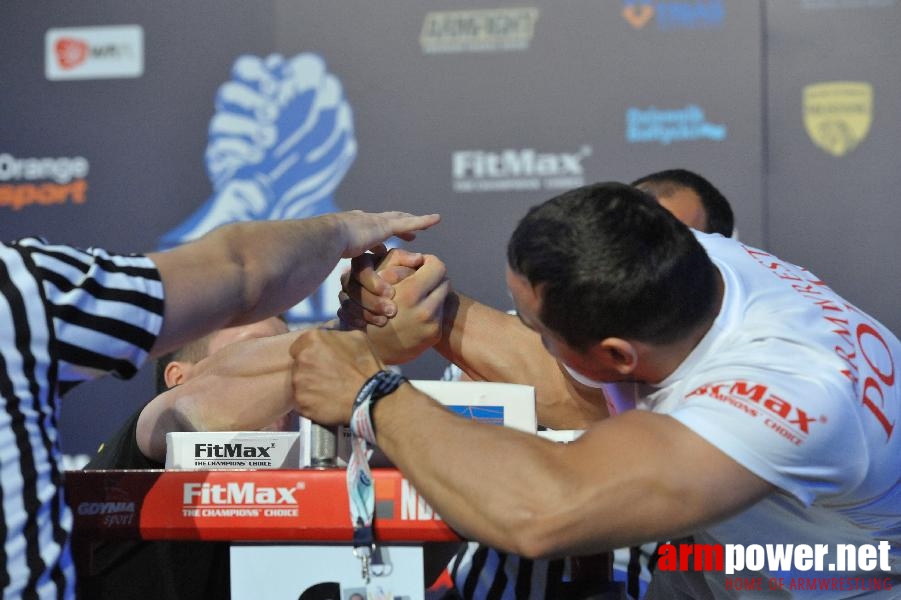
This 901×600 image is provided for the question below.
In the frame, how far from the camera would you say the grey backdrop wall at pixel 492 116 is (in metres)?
3.99

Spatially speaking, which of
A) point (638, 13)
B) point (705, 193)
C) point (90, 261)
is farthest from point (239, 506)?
point (638, 13)

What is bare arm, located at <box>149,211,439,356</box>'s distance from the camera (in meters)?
1.35

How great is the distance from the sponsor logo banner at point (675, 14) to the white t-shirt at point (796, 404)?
229 centimetres

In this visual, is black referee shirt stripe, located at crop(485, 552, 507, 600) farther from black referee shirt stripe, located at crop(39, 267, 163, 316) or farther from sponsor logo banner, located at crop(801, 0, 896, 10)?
sponsor logo banner, located at crop(801, 0, 896, 10)

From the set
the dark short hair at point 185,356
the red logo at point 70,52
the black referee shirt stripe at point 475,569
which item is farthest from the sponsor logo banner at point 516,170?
the black referee shirt stripe at point 475,569

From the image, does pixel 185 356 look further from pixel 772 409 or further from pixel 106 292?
pixel 772 409

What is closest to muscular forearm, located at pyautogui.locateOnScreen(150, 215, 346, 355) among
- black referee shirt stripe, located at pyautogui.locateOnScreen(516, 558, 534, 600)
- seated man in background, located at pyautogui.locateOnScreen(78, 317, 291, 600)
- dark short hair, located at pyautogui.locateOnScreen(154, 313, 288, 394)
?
seated man in background, located at pyautogui.locateOnScreen(78, 317, 291, 600)

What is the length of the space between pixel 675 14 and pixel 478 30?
0.78 meters

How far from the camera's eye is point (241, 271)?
145 cm

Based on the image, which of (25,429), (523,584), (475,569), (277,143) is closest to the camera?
(25,429)

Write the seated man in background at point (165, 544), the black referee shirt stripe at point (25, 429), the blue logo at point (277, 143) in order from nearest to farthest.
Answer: the black referee shirt stripe at point (25, 429), the seated man in background at point (165, 544), the blue logo at point (277, 143)

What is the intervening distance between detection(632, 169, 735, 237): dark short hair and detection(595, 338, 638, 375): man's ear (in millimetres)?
1291

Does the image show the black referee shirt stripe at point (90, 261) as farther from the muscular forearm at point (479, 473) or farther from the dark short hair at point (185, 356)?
the dark short hair at point (185, 356)

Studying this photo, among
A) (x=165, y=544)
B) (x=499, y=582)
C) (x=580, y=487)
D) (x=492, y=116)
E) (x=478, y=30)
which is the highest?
(x=478, y=30)
